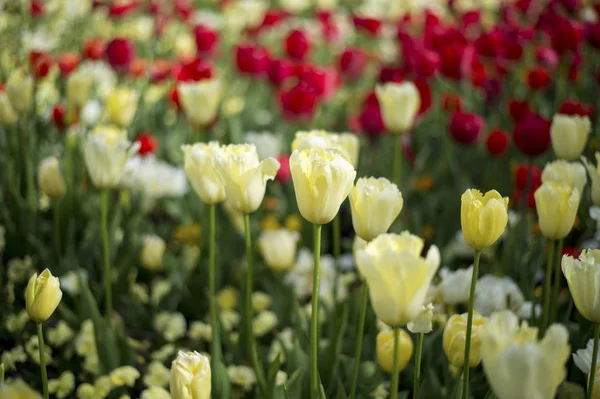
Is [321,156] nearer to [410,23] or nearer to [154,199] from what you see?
[154,199]

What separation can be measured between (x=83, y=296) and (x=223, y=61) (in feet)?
9.77

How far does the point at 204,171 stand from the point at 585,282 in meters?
0.65

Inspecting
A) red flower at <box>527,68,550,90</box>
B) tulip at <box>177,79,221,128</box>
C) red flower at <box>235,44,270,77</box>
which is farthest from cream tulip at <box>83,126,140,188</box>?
red flower at <box>527,68,550,90</box>

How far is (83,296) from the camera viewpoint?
160cm

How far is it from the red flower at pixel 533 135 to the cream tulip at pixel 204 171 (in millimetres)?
925

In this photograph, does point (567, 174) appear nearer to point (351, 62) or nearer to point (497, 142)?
point (497, 142)

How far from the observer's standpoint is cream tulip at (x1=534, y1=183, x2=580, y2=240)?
1.09 meters

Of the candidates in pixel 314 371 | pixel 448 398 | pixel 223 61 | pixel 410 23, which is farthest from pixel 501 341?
pixel 223 61

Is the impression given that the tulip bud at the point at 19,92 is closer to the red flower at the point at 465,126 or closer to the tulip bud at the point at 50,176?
the tulip bud at the point at 50,176

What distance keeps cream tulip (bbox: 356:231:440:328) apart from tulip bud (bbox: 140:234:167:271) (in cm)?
122

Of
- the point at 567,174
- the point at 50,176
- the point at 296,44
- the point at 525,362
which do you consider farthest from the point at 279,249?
the point at 296,44

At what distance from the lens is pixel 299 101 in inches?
95.7

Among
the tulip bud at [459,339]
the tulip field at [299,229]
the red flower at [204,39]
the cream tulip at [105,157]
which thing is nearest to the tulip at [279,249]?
the tulip field at [299,229]

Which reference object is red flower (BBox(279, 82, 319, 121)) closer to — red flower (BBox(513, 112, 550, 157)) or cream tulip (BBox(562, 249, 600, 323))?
red flower (BBox(513, 112, 550, 157))
